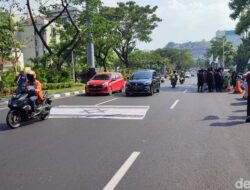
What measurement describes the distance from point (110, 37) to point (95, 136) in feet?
104

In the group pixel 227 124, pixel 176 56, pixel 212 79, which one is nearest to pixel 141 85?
pixel 212 79

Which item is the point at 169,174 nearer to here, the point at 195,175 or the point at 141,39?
the point at 195,175

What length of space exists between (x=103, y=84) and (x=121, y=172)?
16404mm

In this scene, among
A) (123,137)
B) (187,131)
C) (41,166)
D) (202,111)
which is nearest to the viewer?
(41,166)

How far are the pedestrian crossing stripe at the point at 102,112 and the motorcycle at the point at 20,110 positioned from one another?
1435 millimetres

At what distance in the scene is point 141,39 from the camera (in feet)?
161

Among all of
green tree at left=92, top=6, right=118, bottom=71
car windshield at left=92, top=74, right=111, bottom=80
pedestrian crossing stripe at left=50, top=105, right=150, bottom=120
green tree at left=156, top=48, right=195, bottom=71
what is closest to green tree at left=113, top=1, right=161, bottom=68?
green tree at left=92, top=6, right=118, bottom=71

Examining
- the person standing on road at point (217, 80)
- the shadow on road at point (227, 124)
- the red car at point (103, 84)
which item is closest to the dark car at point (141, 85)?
the red car at point (103, 84)

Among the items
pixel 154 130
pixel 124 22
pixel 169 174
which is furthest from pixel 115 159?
pixel 124 22

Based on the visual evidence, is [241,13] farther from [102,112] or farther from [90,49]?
[102,112]

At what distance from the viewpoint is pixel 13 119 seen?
10469mm

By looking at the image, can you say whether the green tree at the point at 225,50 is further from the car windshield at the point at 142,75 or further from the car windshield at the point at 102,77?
the car windshield at the point at 102,77

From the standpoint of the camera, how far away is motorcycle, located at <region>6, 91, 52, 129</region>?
10398 millimetres

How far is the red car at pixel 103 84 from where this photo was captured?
72.1 ft
